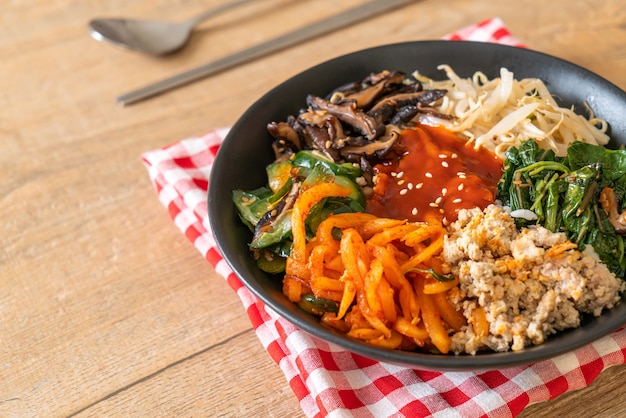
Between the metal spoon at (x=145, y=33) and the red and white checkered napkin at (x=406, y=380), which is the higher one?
the red and white checkered napkin at (x=406, y=380)

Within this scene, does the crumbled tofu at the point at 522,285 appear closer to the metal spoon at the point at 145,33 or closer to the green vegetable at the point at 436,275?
the green vegetable at the point at 436,275

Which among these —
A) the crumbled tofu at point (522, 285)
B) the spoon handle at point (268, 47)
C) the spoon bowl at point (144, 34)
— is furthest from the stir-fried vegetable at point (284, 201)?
the spoon bowl at point (144, 34)

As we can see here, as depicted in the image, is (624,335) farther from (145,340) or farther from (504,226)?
(145,340)

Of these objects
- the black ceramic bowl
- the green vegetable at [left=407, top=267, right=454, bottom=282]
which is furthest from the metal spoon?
the green vegetable at [left=407, top=267, right=454, bottom=282]

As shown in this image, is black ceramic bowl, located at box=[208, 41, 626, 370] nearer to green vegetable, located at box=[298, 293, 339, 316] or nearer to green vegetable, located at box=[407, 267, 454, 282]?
green vegetable, located at box=[298, 293, 339, 316]

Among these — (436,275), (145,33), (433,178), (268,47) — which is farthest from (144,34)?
(436,275)

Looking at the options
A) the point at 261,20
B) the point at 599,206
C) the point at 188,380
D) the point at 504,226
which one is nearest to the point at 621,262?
the point at 599,206
